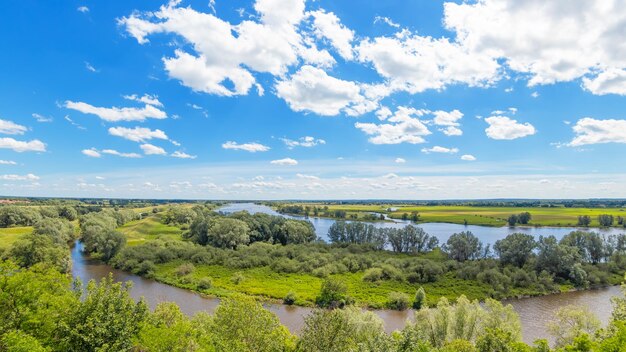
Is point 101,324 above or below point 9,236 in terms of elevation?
above

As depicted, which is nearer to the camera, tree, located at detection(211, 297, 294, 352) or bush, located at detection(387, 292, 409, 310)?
tree, located at detection(211, 297, 294, 352)

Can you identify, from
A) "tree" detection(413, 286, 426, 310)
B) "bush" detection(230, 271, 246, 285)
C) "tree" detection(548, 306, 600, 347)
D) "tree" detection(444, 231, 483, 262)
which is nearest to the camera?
"tree" detection(548, 306, 600, 347)

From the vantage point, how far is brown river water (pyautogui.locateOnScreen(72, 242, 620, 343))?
43.2m

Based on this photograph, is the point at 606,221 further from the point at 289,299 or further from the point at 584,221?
the point at 289,299

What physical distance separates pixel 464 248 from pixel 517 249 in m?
9.38

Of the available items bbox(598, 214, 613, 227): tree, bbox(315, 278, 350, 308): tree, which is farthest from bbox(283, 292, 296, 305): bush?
bbox(598, 214, 613, 227): tree

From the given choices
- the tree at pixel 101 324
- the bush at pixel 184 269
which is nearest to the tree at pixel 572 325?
the tree at pixel 101 324

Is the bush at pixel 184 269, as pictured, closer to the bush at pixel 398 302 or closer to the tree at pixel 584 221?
the bush at pixel 398 302

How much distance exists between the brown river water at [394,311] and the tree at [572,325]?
34.0 ft

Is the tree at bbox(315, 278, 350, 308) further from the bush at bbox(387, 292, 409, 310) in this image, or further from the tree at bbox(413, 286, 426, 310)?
the tree at bbox(413, 286, 426, 310)

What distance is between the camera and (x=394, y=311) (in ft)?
160

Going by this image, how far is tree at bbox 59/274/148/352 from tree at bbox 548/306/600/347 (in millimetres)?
31488

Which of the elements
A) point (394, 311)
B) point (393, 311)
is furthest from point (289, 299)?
point (394, 311)

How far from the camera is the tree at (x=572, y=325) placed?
91.7 feet
